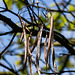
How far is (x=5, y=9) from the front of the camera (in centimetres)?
120

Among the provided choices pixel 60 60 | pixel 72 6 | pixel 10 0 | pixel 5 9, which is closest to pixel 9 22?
pixel 5 9

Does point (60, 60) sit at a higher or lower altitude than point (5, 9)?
lower

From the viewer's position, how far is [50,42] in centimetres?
76

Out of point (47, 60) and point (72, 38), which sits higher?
point (47, 60)

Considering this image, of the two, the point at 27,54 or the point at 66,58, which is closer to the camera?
the point at 27,54

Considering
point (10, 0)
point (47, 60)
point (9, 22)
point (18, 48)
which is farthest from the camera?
point (18, 48)

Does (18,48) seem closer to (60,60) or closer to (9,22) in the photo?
(60,60)

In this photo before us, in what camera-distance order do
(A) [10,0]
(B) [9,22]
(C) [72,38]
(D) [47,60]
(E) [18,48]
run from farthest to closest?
(E) [18,48]
(C) [72,38]
(A) [10,0]
(B) [9,22]
(D) [47,60]

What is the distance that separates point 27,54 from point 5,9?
21.5 inches

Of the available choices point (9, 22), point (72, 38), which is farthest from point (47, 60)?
point (72, 38)

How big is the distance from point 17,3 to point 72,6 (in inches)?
24.3

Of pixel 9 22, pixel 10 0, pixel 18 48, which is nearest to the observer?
pixel 9 22

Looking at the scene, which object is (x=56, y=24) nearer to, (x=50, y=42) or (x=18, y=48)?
Result: (x=18, y=48)

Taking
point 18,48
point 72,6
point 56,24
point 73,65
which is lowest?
point 73,65
